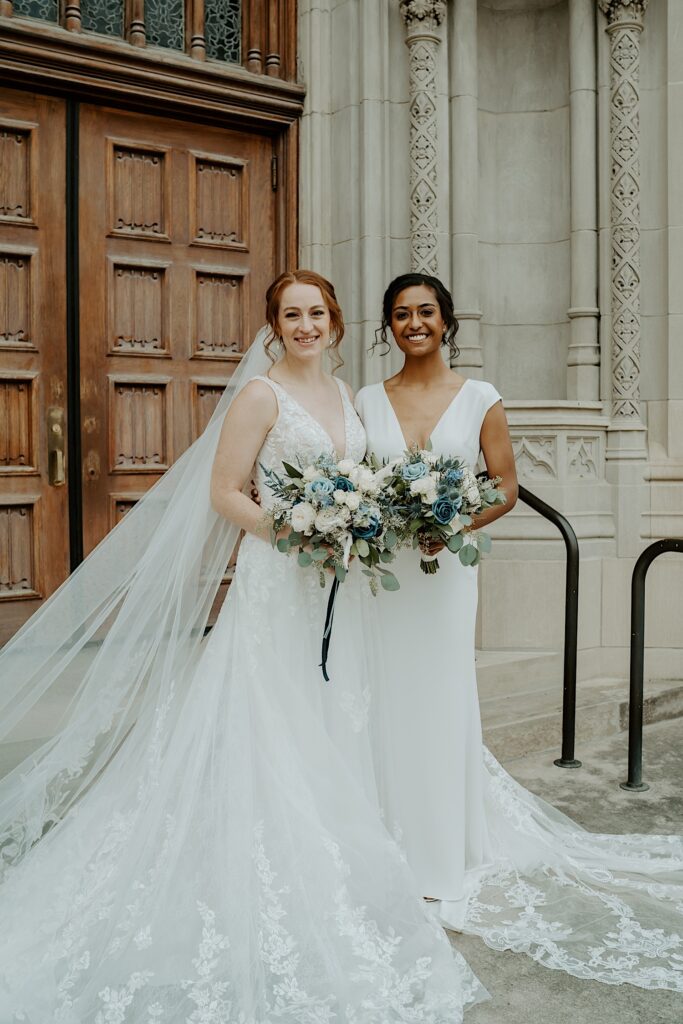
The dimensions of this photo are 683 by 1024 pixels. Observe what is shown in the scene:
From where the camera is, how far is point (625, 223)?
18.6 feet

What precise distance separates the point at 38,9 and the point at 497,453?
11.1 ft

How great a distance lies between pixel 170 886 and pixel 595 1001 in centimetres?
117

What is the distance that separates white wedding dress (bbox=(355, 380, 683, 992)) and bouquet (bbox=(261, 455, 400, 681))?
425mm

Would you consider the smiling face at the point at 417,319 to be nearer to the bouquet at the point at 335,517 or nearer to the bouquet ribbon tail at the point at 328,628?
the bouquet at the point at 335,517

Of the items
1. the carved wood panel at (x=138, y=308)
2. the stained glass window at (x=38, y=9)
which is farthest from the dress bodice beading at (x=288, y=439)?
the stained glass window at (x=38, y=9)

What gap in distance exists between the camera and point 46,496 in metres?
5.20

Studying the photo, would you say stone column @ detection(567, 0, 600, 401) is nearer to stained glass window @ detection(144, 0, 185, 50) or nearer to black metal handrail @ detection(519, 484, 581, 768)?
black metal handrail @ detection(519, 484, 581, 768)

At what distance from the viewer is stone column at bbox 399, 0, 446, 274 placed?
5551 millimetres

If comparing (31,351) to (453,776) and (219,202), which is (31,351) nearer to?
(219,202)

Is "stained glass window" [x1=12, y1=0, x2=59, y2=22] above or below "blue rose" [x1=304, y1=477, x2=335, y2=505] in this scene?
above

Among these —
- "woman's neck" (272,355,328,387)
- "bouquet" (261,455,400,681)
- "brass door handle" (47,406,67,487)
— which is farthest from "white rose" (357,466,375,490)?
"brass door handle" (47,406,67,487)

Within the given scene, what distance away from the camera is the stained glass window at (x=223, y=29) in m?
5.50

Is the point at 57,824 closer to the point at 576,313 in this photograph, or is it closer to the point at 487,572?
the point at 487,572

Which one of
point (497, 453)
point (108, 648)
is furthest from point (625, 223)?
point (108, 648)
